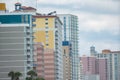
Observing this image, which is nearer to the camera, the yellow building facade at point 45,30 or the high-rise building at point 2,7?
the high-rise building at point 2,7

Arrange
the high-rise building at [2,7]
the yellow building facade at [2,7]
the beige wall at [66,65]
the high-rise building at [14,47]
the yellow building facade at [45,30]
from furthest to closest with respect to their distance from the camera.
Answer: the beige wall at [66,65] → the yellow building facade at [45,30] → the yellow building facade at [2,7] → the high-rise building at [2,7] → the high-rise building at [14,47]

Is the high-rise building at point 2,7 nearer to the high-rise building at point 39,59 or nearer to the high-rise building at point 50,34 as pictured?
the high-rise building at point 39,59

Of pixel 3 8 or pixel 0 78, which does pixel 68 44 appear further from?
pixel 0 78

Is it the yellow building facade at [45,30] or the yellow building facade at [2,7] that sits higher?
the yellow building facade at [2,7]

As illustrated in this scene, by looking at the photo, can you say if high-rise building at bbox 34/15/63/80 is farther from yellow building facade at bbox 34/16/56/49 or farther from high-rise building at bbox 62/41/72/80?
high-rise building at bbox 62/41/72/80

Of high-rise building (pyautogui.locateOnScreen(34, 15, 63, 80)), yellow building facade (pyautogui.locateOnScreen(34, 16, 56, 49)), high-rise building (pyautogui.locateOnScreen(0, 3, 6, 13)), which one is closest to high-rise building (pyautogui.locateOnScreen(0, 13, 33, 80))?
high-rise building (pyautogui.locateOnScreen(0, 3, 6, 13))

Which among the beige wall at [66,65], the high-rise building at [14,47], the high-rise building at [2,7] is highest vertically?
the high-rise building at [2,7]

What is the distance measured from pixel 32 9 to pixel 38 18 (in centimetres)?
463

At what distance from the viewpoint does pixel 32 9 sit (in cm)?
14712

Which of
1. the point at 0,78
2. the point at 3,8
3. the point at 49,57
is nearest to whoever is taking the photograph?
the point at 0,78

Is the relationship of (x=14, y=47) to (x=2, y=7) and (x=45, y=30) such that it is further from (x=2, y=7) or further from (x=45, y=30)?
(x=45, y=30)

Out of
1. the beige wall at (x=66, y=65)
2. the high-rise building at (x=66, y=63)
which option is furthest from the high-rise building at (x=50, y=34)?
the high-rise building at (x=66, y=63)

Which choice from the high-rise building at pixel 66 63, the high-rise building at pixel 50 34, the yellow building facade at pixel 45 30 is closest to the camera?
the high-rise building at pixel 50 34

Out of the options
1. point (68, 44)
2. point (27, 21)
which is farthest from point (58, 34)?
point (68, 44)
